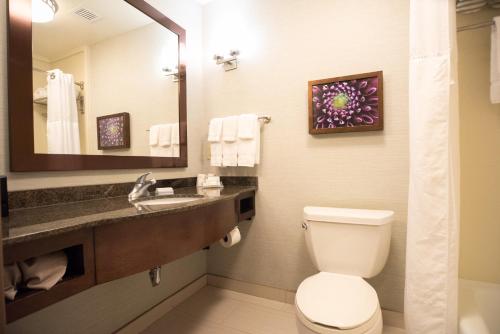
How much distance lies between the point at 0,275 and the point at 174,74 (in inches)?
66.0

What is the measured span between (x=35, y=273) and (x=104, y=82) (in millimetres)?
1051

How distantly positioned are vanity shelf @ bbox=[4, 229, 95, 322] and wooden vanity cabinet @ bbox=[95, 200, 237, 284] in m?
0.03

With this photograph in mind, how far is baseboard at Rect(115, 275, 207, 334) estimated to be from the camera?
4.93 ft

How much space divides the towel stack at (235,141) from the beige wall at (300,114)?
Answer: 119 mm

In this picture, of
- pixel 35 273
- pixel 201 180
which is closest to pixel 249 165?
pixel 201 180

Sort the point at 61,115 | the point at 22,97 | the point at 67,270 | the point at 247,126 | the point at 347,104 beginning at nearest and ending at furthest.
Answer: the point at 67,270 < the point at 22,97 < the point at 61,115 < the point at 347,104 < the point at 247,126

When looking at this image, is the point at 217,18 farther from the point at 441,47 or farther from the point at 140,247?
the point at 140,247

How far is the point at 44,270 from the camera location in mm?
739

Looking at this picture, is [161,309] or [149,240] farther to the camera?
[161,309]

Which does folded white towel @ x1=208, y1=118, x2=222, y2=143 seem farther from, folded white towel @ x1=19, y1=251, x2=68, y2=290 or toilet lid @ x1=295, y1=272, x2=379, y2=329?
folded white towel @ x1=19, y1=251, x2=68, y2=290

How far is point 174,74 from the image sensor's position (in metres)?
1.86

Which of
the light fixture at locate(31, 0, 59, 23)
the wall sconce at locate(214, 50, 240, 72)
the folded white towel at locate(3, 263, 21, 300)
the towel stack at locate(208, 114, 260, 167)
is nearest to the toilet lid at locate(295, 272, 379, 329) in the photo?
the towel stack at locate(208, 114, 260, 167)

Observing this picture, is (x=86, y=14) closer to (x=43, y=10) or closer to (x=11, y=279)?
(x=43, y=10)

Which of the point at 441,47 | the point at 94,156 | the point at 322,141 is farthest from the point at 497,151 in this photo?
the point at 94,156
